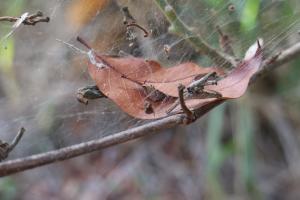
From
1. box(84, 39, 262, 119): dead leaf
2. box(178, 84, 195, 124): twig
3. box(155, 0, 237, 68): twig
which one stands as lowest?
box(178, 84, 195, 124): twig

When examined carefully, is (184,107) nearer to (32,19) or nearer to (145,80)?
(145,80)

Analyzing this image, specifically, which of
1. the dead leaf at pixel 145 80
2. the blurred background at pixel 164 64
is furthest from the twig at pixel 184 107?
the blurred background at pixel 164 64

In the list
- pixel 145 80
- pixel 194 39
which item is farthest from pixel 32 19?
pixel 194 39

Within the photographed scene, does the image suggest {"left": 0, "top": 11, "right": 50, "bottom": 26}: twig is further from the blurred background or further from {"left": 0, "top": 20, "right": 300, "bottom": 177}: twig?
{"left": 0, "top": 20, "right": 300, "bottom": 177}: twig

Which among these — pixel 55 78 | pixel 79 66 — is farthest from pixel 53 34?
pixel 55 78

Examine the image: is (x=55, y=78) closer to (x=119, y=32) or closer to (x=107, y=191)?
(x=119, y=32)

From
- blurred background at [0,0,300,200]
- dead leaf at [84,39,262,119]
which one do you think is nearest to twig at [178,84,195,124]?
dead leaf at [84,39,262,119]
